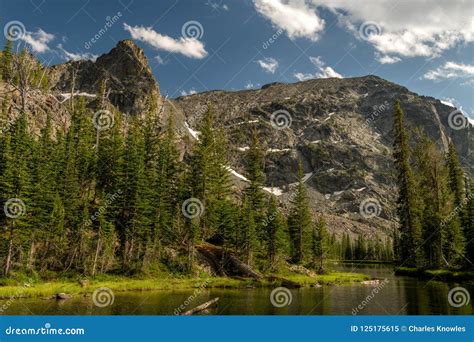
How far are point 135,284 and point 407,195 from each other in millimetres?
45706

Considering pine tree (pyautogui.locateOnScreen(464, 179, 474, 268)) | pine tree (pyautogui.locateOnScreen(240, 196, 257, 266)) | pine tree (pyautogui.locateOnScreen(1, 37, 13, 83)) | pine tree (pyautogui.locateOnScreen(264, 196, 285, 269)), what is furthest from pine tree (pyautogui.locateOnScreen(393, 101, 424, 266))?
pine tree (pyautogui.locateOnScreen(1, 37, 13, 83))

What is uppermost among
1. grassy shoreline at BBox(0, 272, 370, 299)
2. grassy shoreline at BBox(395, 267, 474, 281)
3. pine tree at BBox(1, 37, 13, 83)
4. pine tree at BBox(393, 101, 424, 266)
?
pine tree at BBox(1, 37, 13, 83)

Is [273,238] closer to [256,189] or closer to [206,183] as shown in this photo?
[256,189]

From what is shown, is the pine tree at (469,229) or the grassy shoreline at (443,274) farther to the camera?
the pine tree at (469,229)

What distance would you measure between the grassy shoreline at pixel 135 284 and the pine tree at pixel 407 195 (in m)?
13.9

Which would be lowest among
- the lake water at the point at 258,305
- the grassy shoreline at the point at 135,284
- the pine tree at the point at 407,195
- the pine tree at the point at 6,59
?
the lake water at the point at 258,305

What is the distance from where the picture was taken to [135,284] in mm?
43562

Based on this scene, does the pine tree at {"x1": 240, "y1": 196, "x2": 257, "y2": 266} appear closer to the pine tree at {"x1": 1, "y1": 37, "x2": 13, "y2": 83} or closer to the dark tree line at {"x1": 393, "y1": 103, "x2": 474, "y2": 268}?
the dark tree line at {"x1": 393, "y1": 103, "x2": 474, "y2": 268}

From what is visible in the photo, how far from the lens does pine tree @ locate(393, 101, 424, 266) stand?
64.1 meters

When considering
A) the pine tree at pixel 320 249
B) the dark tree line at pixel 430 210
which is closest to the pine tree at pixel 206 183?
the pine tree at pixel 320 249

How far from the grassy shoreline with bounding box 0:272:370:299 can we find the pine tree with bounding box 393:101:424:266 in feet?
45.5

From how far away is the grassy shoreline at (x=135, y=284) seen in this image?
34.4 meters

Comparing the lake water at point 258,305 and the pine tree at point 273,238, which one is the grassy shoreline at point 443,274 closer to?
the lake water at point 258,305

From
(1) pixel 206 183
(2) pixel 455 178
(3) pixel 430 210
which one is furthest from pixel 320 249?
(2) pixel 455 178
